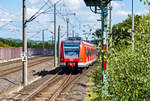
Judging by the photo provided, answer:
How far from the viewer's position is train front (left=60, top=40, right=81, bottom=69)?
70.1 feet

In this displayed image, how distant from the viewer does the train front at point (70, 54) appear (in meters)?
21.4

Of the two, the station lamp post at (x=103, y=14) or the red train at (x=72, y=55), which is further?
the red train at (x=72, y=55)

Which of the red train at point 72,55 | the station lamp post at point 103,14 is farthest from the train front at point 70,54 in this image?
the station lamp post at point 103,14

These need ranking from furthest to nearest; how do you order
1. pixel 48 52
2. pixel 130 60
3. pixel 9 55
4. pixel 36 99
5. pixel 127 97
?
pixel 48 52
pixel 9 55
pixel 36 99
pixel 130 60
pixel 127 97

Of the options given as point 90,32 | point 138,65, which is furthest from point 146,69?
point 90,32

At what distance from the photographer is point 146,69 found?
4.61 m

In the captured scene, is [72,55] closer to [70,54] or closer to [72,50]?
[70,54]

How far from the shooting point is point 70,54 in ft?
70.6

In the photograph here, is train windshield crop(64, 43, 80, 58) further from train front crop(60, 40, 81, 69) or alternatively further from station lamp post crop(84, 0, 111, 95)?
station lamp post crop(84, 0, 111, 95)

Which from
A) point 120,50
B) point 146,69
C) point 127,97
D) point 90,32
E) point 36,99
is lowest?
point 36,99

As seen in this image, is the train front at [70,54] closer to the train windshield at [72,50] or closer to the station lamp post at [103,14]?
the train windshield at [72,50]

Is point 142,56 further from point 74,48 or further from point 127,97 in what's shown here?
point 74,48

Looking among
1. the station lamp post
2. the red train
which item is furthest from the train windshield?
the station lamp post

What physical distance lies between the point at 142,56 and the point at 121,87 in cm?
70
